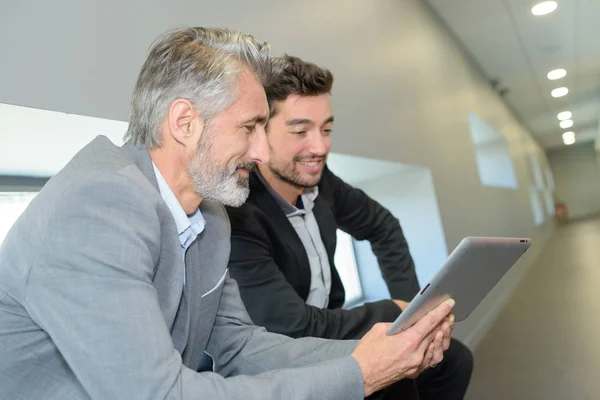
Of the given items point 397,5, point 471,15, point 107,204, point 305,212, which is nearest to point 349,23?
point 397,5

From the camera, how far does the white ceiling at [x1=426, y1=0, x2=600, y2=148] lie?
4.93 m

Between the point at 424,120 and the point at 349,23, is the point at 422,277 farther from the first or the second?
the point at 349,23

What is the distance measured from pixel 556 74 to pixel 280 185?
728 cm

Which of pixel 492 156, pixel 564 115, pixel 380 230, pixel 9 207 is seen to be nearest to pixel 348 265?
pixel 380 230

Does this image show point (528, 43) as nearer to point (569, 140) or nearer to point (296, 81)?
point (296, 81)

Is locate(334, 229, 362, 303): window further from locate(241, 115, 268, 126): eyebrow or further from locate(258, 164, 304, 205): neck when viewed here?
locate(241, 115, 268, 126): eyebrow

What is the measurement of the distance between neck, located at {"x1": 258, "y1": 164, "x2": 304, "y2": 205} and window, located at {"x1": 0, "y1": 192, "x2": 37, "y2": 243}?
72 cm

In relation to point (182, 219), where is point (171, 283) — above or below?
below

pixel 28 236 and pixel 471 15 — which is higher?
pixel 471 15

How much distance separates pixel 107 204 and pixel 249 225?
2.25 ft

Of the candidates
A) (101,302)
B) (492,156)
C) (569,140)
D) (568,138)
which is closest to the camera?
(101,302)

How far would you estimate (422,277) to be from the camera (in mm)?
3363

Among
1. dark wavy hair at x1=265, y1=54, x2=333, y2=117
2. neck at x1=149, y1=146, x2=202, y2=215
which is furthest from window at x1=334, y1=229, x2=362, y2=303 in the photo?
neck at x1=149, y1=146, x2=202, y2=215

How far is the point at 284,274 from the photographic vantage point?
1.63 m
